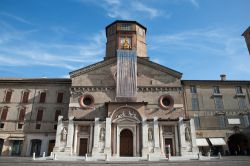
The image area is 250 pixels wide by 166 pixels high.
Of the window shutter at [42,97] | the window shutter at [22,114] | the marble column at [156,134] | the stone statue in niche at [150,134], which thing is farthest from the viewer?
the window shutter at [42,97]

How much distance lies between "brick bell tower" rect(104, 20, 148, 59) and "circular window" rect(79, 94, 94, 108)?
29.2ft

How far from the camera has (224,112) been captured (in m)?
31.4

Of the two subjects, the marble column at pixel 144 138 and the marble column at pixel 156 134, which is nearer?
the marble column at pixel 144 138

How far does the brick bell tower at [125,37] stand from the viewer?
3425 centimetres

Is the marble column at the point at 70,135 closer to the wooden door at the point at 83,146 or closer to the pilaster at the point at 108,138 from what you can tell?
the wooden door at the point at 83,146

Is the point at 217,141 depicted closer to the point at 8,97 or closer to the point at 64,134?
the point at 64,134

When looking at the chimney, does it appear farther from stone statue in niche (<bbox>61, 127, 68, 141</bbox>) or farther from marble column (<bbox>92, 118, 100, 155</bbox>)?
stone statue in niche (<bbox>61, 127, 68, 141</bbox>)

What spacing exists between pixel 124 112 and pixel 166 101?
637 cm

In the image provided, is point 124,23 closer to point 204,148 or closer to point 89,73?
point 89,73

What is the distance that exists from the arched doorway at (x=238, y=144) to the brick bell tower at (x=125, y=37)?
1936 centimetres

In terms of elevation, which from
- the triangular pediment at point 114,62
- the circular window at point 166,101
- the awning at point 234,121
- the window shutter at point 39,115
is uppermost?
the triangular pediment at point 114,62

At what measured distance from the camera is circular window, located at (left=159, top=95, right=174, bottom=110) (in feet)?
93.3

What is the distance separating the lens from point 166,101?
29.1m

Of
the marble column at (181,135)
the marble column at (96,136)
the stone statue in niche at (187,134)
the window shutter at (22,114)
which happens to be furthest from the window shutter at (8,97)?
the stone statue in niche at (187,134)
